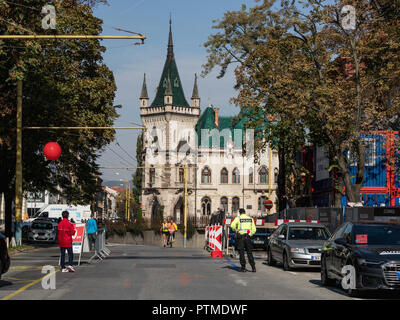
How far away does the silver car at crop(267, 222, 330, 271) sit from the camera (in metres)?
21.3

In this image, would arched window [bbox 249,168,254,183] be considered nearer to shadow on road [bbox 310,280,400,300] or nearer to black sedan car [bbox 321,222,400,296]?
black sedan car [bbox 321,222,400,296]

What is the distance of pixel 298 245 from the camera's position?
21594 mm

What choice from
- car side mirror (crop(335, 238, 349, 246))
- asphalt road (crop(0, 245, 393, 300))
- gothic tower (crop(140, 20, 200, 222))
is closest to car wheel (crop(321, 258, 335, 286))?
asphalt road (crop(0, 245, 393, 300))

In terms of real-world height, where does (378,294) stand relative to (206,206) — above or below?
below

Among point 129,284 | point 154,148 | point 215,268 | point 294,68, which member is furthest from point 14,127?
point 154,148

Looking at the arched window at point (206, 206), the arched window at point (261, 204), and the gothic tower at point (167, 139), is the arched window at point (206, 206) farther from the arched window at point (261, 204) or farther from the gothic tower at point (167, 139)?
the arched window at point (261, 204)

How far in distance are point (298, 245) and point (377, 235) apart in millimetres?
6680

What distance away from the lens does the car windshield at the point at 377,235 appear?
14789 mm

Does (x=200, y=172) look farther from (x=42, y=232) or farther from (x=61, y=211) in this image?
(x=42, y=232)

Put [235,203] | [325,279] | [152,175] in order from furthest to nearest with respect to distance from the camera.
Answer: [152,175] < [235,203] < [325,279]

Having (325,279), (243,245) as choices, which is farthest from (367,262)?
(243,245)

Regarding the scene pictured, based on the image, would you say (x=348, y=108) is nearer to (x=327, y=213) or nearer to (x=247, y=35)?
(x=327, y=213)

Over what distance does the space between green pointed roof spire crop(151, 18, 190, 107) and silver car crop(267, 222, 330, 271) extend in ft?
317

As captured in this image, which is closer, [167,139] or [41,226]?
[41,226]
